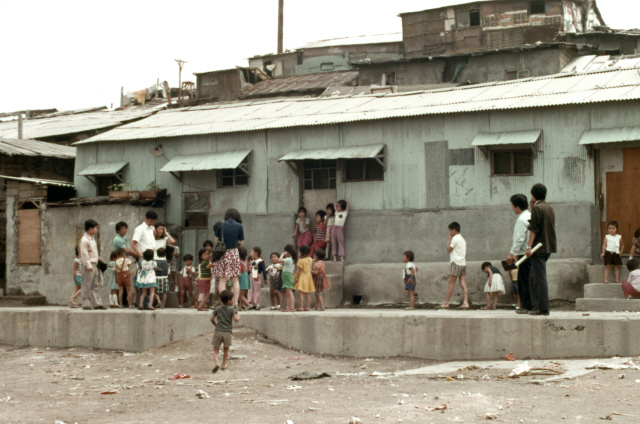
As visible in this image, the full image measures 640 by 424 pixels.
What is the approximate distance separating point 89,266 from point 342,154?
6064 millimetres

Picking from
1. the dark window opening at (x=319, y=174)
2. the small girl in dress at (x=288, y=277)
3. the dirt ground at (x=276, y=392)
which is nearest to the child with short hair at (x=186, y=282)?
the dark window opening at (x=319, y=174)

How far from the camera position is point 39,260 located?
2047cm

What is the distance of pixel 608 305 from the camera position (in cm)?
1197

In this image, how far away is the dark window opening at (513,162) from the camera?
15164 mm

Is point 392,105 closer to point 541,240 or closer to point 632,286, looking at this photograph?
point 632,286

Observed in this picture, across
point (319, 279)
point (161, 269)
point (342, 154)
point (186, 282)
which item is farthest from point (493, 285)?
point (186, 282)

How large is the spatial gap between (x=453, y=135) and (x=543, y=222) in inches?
260

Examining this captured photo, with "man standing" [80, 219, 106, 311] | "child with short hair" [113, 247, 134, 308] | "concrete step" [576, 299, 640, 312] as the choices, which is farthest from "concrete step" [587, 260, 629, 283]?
"man standing" [80, 219, 106, 311]

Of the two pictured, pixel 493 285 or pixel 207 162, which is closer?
pixel 493 285

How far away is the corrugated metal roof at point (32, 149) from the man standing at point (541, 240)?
16721 millimetres

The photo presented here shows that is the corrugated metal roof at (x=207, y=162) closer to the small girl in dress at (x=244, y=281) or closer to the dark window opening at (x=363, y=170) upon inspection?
the dark window opening at (x=363, y=170)

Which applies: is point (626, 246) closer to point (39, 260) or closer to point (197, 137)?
point (197, 137)

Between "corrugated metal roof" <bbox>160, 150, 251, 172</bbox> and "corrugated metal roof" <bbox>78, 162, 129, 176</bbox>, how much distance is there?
1.74m

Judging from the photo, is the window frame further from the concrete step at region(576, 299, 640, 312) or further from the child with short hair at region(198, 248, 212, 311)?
the child with short hair at region(198, 248, 212, 311)
